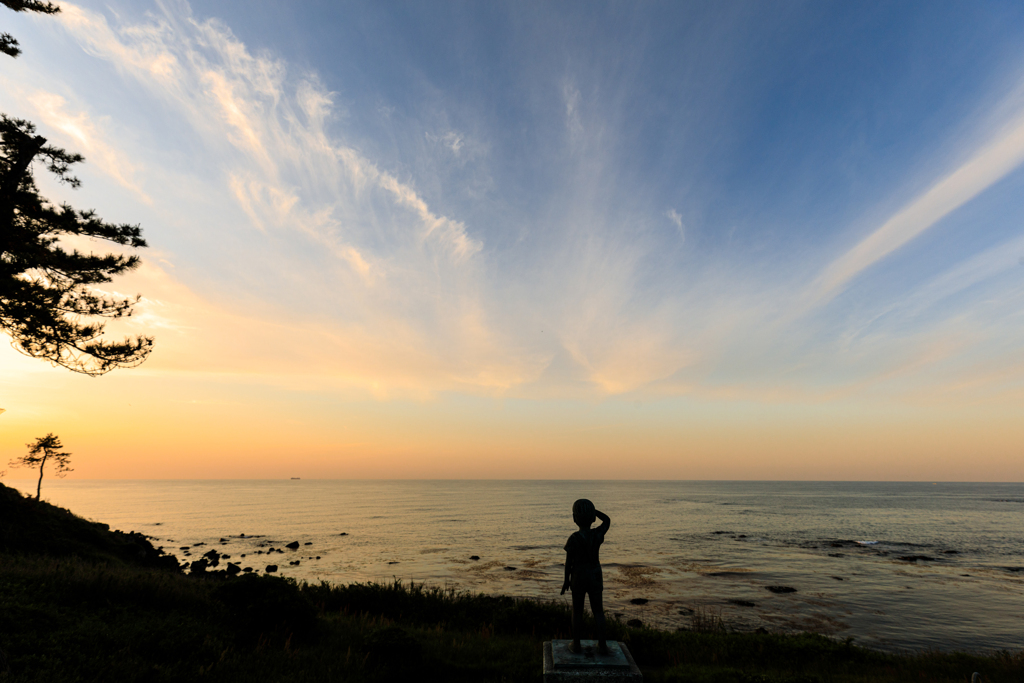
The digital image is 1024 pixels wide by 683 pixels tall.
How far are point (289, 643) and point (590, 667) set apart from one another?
8506 millimetres

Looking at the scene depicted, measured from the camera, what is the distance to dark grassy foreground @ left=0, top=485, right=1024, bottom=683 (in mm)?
8984

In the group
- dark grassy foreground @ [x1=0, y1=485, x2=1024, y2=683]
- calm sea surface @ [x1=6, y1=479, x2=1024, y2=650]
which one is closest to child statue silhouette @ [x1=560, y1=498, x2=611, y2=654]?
dark grassy foreground @ [x1=0, y1=485, x2=1024, y2=683]

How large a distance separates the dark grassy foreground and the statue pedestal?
10.9ft

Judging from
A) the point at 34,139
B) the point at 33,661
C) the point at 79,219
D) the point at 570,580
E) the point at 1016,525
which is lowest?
the point at 1016,525

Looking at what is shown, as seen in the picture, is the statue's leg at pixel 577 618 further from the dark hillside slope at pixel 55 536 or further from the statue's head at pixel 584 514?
the dark hillside slope at pixel 55 536

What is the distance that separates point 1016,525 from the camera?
69938mm

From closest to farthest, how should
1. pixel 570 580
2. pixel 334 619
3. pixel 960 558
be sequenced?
pixel 570 580 < pixel 334 619 < pixel 960 558

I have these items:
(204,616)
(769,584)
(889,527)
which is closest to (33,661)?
(204,616)

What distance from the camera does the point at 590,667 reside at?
24.7ft

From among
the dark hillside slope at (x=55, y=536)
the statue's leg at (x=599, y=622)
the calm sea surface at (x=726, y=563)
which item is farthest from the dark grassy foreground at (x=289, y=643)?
the calm sea surface at (x=726, y=563)

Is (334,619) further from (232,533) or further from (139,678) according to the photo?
(232,533)

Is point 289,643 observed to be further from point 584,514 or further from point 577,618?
point 584,514

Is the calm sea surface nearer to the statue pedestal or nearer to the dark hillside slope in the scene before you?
the dark hillside slope

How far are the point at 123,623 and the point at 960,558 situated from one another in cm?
6101
